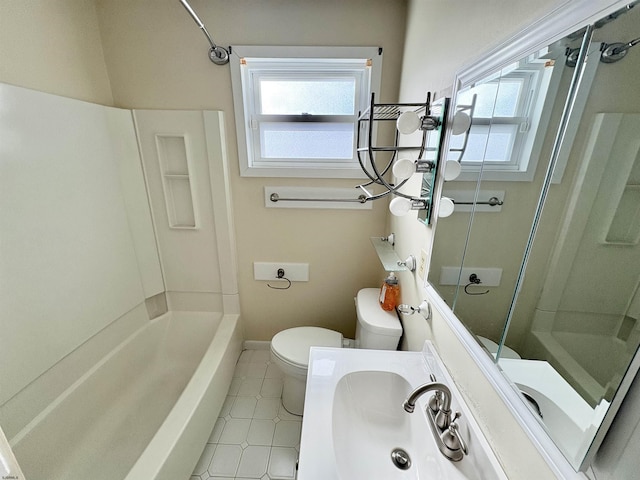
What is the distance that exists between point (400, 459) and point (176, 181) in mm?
1879

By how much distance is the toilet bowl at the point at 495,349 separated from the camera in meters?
0.64

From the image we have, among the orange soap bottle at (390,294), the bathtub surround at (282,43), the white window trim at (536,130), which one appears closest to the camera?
the white window trim at (536,130)

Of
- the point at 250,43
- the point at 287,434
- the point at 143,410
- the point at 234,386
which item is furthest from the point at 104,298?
the point at 250,43

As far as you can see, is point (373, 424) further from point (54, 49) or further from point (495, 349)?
point (54, 49)

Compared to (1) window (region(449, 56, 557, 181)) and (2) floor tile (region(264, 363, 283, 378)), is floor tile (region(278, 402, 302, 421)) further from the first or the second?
(1) window (region(449, 56, 557, 181))

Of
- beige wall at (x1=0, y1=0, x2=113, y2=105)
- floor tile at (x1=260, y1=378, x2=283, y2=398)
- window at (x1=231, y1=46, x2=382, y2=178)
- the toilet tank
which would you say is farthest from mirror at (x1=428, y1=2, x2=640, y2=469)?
beige wall at (x1=0, y1=0, x2=113, y2=105)

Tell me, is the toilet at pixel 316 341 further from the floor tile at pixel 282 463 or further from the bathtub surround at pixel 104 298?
the bathtub surround at pixel 104 298

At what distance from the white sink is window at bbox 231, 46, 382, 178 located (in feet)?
3.80

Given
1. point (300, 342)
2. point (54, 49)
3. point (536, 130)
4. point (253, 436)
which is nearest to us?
point (536, 130)

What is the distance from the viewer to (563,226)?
0.53 meters

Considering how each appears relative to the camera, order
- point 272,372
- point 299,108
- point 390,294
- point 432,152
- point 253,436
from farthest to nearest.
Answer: point 272,372 < point 299,108 < point 253,436 < point 390,294 < point 432,152

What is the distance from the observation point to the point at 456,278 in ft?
2.98

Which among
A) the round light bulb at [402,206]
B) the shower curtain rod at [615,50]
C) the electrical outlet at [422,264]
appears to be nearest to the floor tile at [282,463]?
the electrical outlet at [422,264]

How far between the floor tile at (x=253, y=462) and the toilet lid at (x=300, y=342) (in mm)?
494
